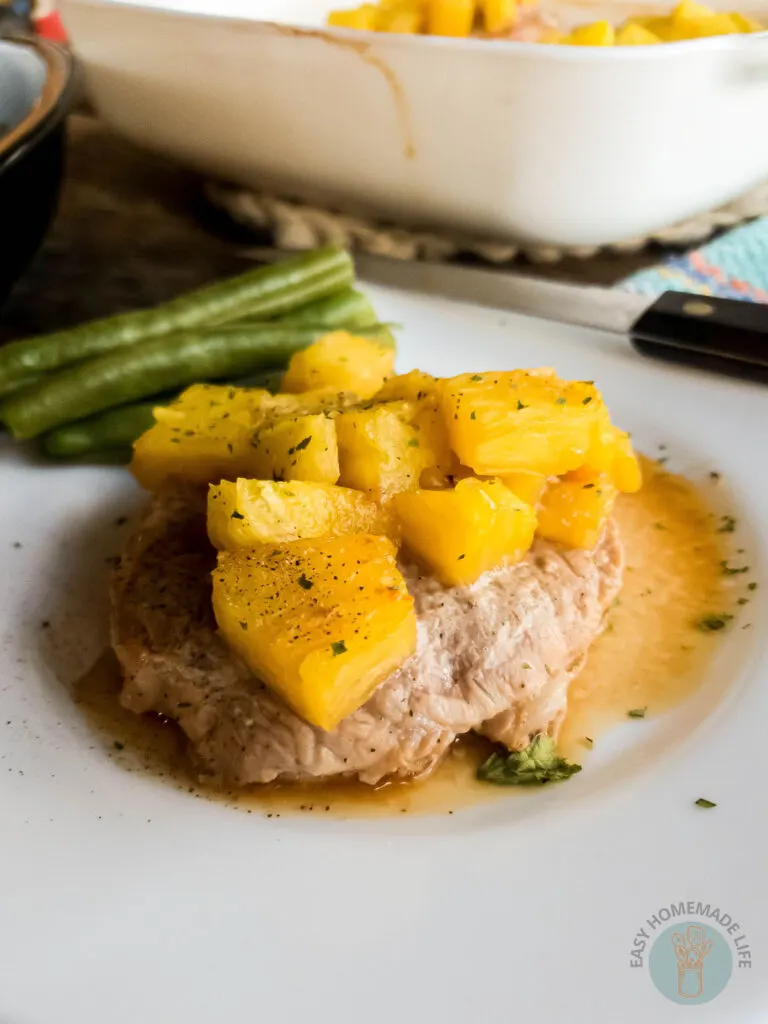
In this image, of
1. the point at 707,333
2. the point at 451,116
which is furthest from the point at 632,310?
the point at 451,116

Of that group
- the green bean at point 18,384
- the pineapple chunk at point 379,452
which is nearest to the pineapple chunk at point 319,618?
the pineapple chunk at point 379,452

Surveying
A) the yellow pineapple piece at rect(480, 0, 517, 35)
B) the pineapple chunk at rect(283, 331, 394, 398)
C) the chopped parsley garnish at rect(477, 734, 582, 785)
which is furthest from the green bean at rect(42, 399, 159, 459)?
the yellow pineapple piece at rect(480, 0, 517, 35)

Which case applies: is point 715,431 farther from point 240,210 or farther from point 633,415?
point 240,210

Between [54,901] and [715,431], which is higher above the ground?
[715,431]

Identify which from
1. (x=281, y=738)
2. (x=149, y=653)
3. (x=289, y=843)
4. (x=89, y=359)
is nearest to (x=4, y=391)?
(x=89, y=359)

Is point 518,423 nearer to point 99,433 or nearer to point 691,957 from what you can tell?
point 691,957

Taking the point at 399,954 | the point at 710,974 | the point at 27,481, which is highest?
the point at 710,974
